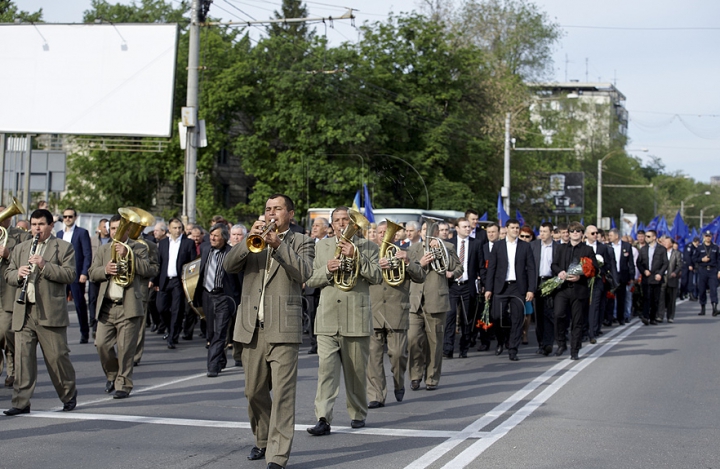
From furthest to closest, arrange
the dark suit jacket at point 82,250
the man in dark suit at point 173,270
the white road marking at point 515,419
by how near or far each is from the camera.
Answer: the man in dark suit at point 173,270 < the dark suit jacket at point 82,250 < the white road marking at point 515,419

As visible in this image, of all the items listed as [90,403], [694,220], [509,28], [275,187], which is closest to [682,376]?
[90,403]

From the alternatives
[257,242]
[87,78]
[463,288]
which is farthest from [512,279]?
[87,78]

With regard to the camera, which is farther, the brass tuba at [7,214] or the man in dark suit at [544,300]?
the man in dark suit at [544,300]

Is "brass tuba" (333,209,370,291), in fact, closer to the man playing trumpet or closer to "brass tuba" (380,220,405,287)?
"brass tuba" (380,220,405,287)

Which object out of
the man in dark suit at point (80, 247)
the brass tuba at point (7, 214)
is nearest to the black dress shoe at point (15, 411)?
the brass tuba at point (7, 214)

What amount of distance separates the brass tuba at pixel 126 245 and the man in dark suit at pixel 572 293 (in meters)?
6.31

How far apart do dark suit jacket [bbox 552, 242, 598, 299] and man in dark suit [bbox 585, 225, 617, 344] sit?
1.67 metres

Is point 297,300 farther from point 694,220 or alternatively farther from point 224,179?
point 694,220

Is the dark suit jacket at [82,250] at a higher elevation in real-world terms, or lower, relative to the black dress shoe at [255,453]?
higher

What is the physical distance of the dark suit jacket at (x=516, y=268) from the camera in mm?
13609

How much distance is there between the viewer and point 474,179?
45469 millimetres

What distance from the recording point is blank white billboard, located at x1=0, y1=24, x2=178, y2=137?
78.2 feet

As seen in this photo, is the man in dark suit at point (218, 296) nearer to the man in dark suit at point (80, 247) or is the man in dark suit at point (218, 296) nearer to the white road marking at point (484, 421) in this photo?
the man in dark suit at point (80, 247)

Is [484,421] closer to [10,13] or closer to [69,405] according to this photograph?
[69,405]
